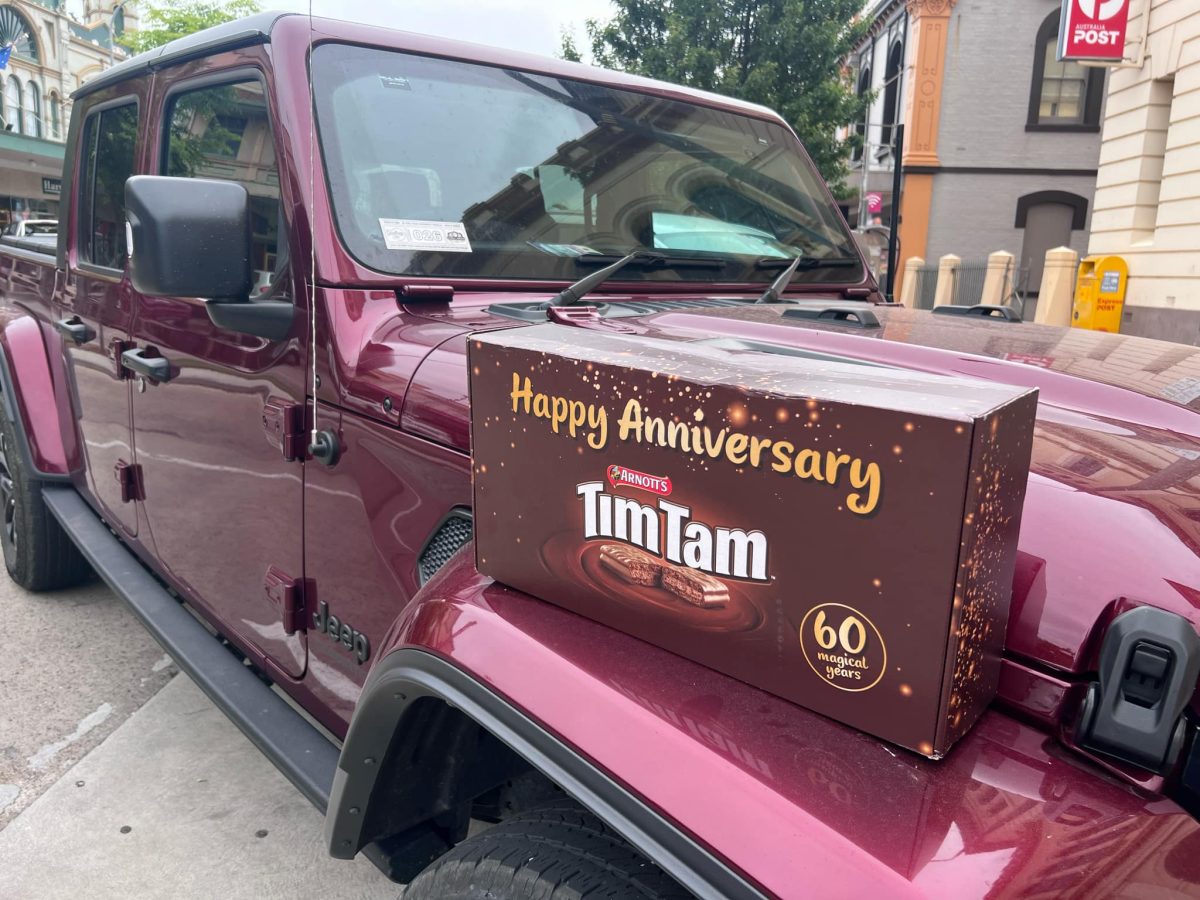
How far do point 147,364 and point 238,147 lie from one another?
66 cm

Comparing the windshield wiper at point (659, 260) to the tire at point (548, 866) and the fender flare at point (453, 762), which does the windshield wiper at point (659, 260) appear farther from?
the tire at point (548, 866)

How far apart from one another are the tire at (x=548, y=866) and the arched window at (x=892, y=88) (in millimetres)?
25531

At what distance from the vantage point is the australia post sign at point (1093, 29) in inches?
486

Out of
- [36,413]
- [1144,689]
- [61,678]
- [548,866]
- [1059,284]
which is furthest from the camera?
[1059,284]

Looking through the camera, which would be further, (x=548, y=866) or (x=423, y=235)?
(x=423, y=235)

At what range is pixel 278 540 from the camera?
6.90 ft

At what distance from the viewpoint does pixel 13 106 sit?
39.5 meters

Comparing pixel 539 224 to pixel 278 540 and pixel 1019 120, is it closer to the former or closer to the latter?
pixel 278 540

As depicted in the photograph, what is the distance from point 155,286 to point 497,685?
1186mm

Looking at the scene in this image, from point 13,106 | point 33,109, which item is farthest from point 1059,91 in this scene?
point 33,109

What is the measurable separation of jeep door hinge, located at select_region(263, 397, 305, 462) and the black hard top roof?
80cm

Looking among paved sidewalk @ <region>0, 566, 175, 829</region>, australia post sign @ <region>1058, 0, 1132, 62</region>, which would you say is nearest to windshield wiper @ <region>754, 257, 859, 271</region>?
paved sidewalk @ <region>0, 566, 175, 829</region>

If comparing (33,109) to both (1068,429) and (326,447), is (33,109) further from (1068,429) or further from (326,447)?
(1068,429)

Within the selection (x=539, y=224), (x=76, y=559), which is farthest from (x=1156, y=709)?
(x=76, y=559)
